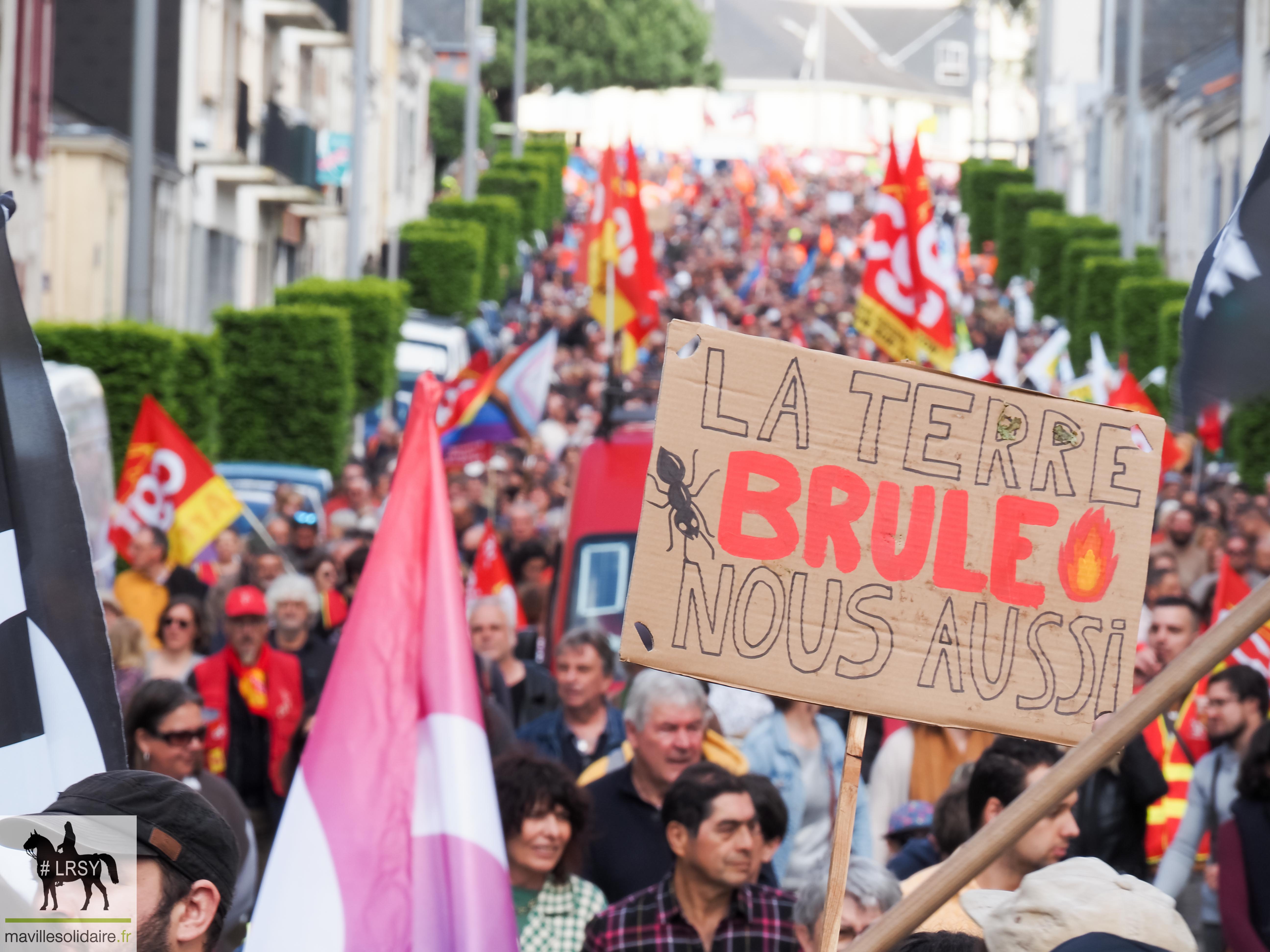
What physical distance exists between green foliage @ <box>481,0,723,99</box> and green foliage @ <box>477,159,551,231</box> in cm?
2845

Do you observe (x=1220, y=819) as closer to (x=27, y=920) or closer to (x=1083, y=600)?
(x=1083, y=600)

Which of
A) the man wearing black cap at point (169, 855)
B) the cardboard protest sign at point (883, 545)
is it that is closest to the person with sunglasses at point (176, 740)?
the cardboard protest sign at point (883, 545)

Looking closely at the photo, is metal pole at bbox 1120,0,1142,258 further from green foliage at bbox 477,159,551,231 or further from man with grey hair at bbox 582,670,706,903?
green foliage at bbox 477,159,551,231

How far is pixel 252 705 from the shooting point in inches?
314

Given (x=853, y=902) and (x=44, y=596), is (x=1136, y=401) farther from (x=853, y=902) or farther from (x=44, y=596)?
(x=44, y=596)

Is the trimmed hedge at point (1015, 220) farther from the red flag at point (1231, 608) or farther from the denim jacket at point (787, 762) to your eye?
the denim jacket at point (787, 762)

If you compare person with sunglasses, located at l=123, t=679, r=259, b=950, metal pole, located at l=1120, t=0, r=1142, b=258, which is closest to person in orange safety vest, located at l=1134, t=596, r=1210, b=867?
person with sunglasses, located at l=123, t=679, r=259, b=950

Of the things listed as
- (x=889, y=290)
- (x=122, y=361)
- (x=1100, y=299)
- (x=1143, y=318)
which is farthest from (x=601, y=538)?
(x=1100, y=299)

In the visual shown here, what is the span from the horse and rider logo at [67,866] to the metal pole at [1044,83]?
113 feet

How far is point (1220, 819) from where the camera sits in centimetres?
593

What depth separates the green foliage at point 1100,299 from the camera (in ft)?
106

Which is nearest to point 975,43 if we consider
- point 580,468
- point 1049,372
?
point 1049,372

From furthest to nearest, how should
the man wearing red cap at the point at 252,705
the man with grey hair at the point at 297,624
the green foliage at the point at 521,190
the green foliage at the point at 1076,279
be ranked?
the green foliage at the point at 521,190 → the green foliage at the point at 1076,279 → the man with grey hair at the point at 297,624 → the man wearing red cap at the point at 252,705

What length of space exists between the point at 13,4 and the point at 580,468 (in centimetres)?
1385
